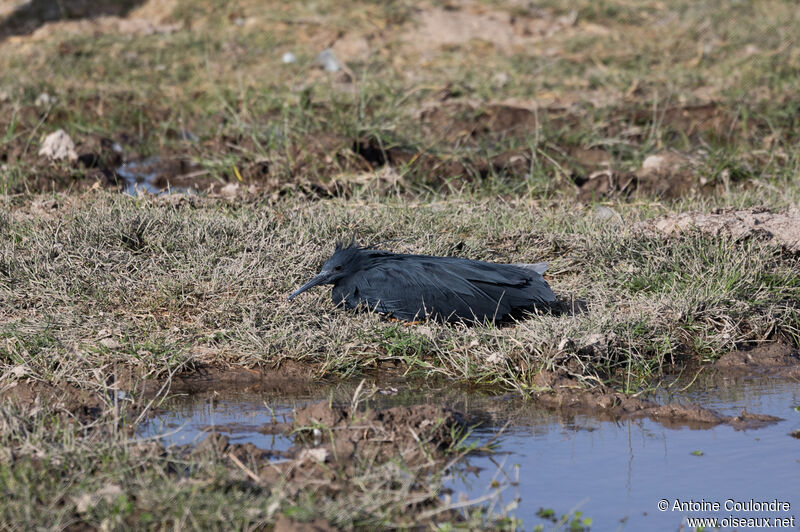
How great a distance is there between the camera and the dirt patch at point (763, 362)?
4426 millimetres

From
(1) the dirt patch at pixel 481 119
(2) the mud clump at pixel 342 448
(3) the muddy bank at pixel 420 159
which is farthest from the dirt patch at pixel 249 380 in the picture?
(1) the dirt patch at pixel 481 119

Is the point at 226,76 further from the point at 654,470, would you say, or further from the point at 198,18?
the point at 654,470

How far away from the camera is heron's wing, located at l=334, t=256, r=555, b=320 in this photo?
4543 millimetres

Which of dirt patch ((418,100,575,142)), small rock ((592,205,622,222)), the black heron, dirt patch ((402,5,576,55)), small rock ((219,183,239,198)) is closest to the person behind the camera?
the black heron

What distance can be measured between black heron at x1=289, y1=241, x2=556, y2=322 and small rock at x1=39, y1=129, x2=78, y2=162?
9.79ft

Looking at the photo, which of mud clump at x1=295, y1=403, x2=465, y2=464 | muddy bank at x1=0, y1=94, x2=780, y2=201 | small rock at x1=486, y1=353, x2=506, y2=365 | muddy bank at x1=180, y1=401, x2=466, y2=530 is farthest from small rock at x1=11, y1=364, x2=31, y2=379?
muddy bank at x1=0, y1=94, x2=780, y2=201

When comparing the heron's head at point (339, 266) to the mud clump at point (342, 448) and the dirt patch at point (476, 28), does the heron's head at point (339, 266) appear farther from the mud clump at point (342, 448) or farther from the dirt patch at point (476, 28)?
the dirt patch at point (476, 28)

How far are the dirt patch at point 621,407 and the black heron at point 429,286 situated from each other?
540 mm

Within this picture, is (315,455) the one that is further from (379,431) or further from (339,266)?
(339,266)

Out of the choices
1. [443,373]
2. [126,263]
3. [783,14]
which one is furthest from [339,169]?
[783,14]

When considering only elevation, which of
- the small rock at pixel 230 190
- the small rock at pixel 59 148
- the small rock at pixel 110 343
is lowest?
the small rock at pixel 230 190

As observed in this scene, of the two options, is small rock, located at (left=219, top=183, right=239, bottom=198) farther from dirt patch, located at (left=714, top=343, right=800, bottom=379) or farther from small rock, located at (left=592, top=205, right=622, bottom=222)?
dirt patch, located at (left=714, top=343, right=800, bottom=379)

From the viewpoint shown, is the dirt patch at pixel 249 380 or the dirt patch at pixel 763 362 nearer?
the dirt patch at pixel 249 380

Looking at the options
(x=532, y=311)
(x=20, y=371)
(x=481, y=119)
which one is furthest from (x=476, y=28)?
(x=20, y=371)
